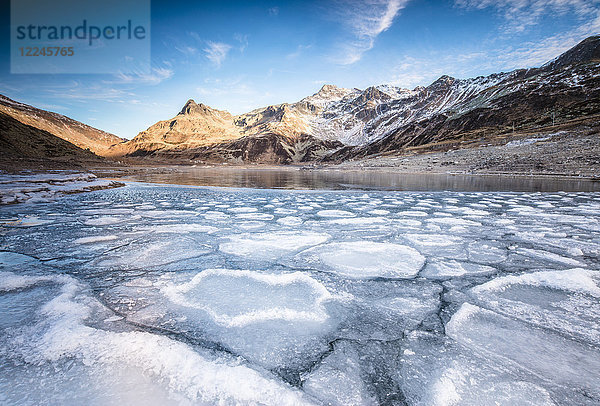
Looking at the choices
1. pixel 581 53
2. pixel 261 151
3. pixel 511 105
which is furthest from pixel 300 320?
pixel 581 53

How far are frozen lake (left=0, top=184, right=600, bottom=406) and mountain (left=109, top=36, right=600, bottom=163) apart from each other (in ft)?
195

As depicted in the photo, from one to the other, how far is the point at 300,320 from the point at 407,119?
131m

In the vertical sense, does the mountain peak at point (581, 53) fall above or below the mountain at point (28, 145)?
above

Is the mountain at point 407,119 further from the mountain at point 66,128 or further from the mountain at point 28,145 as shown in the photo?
the mountain at point 28,145

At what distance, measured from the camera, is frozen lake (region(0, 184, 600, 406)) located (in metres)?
1.25

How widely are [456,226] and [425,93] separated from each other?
152212mm

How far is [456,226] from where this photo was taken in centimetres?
475

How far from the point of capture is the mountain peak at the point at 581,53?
10406 cm

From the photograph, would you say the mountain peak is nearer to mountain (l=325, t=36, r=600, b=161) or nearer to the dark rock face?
mountain (l=325, t=36, r=600, b=161)

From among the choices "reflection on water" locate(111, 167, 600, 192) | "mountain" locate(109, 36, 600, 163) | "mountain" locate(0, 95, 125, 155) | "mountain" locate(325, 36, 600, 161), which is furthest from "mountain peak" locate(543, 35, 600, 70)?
"mountain" locate(0, 95, 125, 155)

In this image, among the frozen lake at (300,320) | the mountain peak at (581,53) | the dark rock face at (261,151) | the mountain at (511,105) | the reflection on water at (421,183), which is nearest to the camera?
the frozen lake at (300,320)

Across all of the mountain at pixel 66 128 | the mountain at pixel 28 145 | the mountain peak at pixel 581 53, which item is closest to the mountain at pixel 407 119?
the mountain peak at pixel 581 53

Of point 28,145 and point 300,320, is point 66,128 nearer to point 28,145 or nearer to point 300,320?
point 28,145

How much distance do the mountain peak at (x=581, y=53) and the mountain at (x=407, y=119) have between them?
0.36 m
